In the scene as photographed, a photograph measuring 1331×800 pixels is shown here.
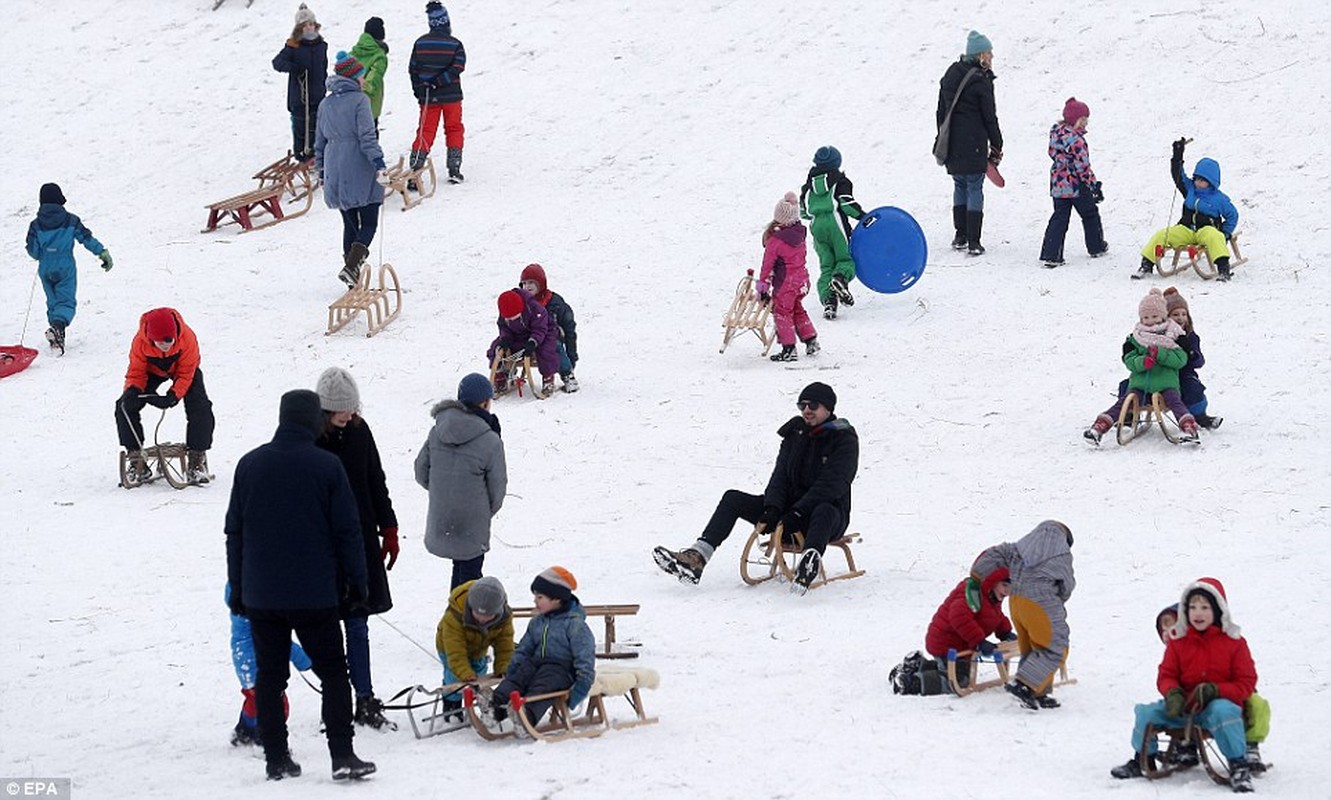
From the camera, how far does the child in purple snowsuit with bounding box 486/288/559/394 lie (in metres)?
14.1

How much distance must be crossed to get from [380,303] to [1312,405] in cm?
861

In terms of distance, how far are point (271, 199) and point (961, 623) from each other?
12.9m

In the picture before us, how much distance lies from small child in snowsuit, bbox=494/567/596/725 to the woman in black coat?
64cm

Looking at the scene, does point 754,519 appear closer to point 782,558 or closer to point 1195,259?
point 782,558

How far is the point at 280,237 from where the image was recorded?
19156 mm


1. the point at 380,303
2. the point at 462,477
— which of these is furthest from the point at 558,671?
the point at 380,303

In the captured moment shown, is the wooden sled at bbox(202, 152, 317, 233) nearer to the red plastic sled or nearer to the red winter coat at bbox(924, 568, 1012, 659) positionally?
the red plastic sled

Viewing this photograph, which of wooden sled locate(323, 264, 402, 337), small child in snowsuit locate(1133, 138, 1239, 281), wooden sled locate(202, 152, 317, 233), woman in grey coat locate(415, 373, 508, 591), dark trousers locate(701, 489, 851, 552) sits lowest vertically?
dark trousers locate(701, 489, 851, 552)

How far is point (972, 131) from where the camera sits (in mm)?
16844

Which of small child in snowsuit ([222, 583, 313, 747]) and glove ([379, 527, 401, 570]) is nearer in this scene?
small child in snowsuit ([222, 583, 313, 747])

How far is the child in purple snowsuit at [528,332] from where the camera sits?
1409cm

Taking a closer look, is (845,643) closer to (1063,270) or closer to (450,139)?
(1063,270)

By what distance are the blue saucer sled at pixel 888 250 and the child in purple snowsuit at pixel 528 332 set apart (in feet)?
10.7

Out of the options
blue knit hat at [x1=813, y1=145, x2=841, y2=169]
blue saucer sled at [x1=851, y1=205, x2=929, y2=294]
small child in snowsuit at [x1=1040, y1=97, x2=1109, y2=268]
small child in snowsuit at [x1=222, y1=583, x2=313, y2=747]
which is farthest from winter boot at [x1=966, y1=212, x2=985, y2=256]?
small child in snowsuit at [x1=222, y1=583, x2=313, y2=747]
